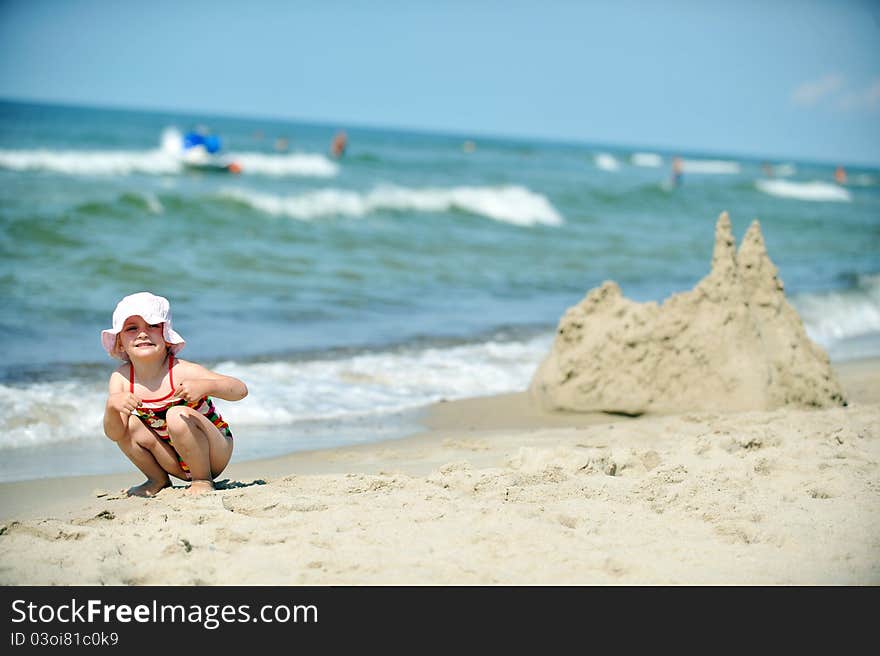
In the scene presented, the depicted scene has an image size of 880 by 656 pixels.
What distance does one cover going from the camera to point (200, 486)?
4125mm

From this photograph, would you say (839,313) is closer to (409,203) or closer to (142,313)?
(142,313)

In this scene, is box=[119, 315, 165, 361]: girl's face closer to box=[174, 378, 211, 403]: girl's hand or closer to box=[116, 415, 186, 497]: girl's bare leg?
box=[174, 378, 211, 403]: girl's hand

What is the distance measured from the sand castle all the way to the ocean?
3.04 feet

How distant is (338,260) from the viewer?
507 inches

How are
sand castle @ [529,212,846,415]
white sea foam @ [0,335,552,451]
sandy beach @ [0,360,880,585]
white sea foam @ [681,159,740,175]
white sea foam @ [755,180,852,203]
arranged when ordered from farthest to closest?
white sea foam @ [681,159,740,175] → white sea foam @ [755,180,852,203] → sand castle @ [529,212,846,415] → white sea foam @ [0,335,552,451] → sandy beach @ [0,360,880,585]

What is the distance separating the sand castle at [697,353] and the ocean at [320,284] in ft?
3.04

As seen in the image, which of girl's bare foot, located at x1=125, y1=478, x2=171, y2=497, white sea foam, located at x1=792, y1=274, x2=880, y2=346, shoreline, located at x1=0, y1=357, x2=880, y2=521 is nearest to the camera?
girl's bare foot, located at x1=125, y1=478, x2=171, y2=497

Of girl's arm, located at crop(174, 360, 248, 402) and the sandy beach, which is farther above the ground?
girl's arm, located at crop(174, 360, 248, 402)

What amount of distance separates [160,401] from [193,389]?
7.4 inches

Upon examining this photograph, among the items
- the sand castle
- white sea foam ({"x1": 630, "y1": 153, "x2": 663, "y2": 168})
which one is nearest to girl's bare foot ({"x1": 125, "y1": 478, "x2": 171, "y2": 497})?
the sand castle

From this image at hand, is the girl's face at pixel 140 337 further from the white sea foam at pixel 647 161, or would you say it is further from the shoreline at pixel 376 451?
the white sea foam at pixel 647 161

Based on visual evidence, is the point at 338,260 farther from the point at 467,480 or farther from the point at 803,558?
the point at 803,558

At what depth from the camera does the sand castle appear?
613cm

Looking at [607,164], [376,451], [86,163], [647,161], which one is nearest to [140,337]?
[376,451]
